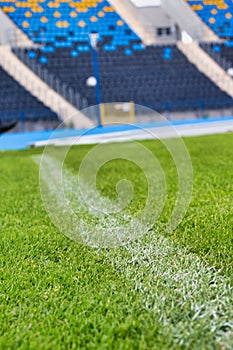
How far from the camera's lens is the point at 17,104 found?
13.2 metres

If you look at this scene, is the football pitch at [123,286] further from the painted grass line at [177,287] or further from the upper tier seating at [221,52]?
the upper tier seating at [221,52]

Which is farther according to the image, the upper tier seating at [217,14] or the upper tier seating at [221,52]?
the upper tier seating at [217,14]

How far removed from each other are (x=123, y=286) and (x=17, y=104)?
40.2ft

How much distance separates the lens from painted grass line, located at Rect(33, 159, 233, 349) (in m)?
1.19

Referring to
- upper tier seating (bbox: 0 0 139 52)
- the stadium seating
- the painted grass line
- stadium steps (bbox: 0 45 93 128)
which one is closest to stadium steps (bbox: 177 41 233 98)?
upper tier seating (bbox: 0 0 139 52)

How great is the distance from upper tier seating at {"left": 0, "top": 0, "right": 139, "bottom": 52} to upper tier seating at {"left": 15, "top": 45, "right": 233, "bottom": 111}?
562 mm

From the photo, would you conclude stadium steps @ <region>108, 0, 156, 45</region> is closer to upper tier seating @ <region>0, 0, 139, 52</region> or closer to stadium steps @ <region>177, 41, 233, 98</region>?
upper tier seating @ <region>0, 0, 139, 52</region>

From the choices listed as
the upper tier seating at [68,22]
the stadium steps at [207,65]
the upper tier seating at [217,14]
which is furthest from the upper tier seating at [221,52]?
the upper tier seating at [68,22]

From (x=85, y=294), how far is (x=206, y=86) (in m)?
14.3

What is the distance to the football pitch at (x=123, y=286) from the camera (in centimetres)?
118

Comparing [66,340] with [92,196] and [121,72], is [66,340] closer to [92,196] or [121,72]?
[92,196]

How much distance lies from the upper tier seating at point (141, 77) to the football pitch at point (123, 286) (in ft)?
39.1

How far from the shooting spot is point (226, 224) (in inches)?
82.4

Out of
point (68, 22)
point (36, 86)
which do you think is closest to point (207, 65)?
point (68, 22)
